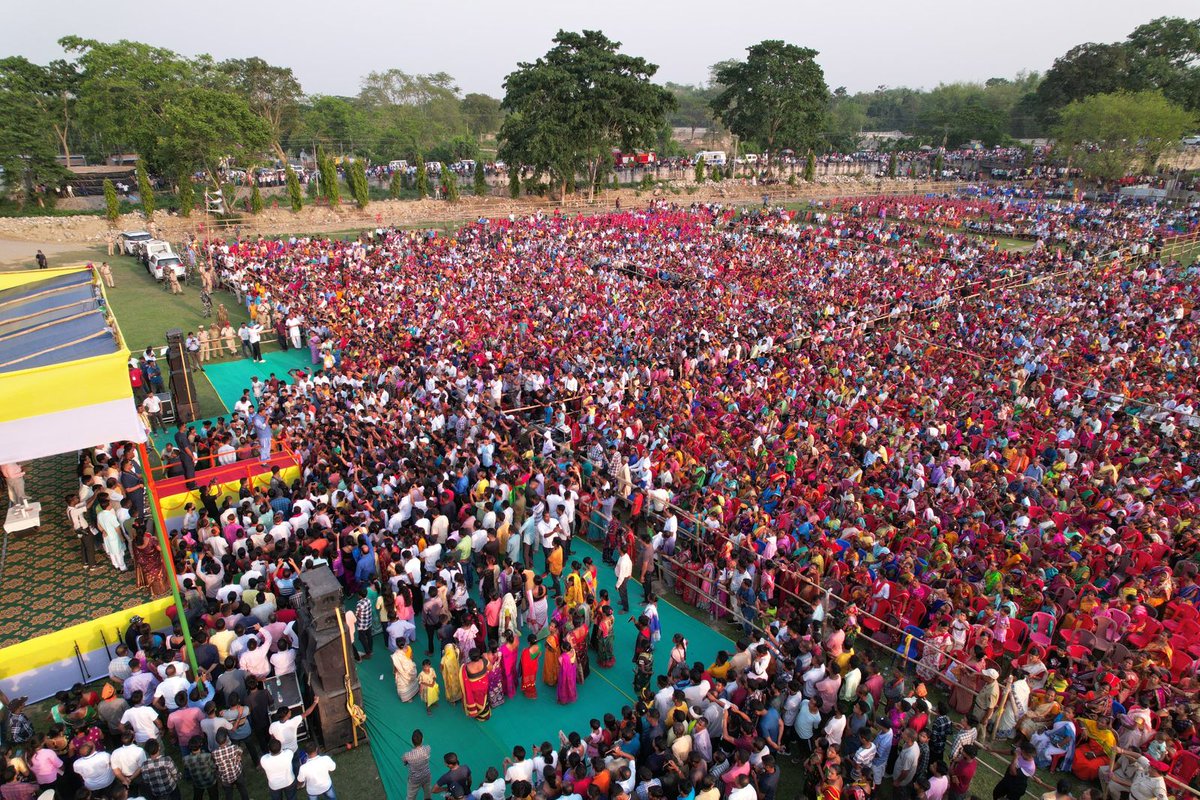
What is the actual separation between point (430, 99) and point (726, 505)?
8582 cm

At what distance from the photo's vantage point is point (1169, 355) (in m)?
17.2

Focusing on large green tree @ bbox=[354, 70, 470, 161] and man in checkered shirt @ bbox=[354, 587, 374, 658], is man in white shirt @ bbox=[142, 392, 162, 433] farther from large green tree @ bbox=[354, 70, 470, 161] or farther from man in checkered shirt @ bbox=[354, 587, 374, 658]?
large green tree @ bbox=[354, 70, 470, 161]

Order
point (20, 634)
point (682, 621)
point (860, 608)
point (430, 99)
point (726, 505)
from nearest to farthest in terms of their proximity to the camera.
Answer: point (20, 634)
point (860, 608)
point (682, 621)
point (726, 505)
point (430, 99)

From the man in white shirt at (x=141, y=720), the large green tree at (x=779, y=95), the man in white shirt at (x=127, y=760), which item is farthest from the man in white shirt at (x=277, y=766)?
the large green tree at (x=779, y=95)

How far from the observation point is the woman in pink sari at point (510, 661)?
7.63 metres

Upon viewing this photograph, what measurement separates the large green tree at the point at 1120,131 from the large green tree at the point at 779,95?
17.6 m

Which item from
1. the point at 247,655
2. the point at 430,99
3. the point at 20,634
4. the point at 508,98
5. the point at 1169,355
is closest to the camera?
the point at 247,655

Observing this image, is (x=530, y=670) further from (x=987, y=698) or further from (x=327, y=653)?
(x=987, y=698)

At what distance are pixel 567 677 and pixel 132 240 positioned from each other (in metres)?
30.3

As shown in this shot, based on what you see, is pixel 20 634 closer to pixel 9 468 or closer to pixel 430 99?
pixel 9 468

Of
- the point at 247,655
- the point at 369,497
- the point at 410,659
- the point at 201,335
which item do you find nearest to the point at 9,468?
the point at 369,497

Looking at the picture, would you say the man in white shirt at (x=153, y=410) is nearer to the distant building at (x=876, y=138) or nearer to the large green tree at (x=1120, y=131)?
the large green tree at (x=1120, y=131)

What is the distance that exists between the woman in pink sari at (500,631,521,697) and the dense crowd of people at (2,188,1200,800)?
30 millimetres

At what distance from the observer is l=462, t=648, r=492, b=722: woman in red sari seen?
7.24 m
